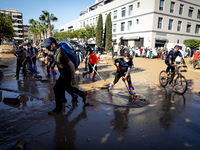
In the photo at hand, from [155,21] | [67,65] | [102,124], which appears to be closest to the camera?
[102,124]

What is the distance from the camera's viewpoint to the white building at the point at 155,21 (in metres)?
24.1

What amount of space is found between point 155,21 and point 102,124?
24.9 meters

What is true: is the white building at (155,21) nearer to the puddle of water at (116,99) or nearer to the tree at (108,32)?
the tree at (108,32)

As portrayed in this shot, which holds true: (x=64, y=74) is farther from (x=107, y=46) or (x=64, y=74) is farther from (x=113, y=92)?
(x=107, y=46)

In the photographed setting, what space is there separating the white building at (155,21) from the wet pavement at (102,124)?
22.2m

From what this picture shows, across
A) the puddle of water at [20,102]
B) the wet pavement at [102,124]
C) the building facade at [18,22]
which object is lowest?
the wet pavement at [102,124]

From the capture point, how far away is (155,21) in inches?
936

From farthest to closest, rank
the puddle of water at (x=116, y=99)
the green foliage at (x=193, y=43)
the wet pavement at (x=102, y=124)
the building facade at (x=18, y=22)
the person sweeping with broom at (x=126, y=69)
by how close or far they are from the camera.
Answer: the building facade at (x=18, y=22) < the green foliage at (x=193, y=43) < the person sweeping with broom at (x=126, y=69) < the puddle of water at (x=116, y=99) < the wet pavement at (x=102, y=124)

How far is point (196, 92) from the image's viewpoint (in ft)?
20.4

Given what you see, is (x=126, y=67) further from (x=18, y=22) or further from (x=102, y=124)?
(x=18, y=22)

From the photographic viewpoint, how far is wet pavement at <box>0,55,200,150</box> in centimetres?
254

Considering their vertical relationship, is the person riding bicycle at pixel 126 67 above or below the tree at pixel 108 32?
below

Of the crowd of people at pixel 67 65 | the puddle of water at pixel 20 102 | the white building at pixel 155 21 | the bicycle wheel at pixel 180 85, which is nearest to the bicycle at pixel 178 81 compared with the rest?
the bicycle wheel at pixel 180 85

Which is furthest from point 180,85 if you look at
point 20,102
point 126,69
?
point 20,102
